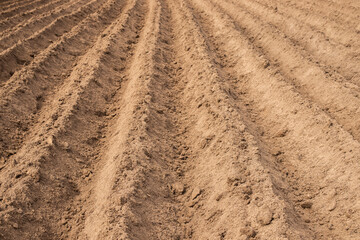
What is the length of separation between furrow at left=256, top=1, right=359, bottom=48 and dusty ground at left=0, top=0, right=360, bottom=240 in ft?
0.23

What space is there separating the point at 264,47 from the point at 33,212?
5.60m

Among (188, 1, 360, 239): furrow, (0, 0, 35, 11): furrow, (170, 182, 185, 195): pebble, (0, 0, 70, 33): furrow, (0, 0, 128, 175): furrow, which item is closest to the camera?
(188, 1, 360, 239): furrow

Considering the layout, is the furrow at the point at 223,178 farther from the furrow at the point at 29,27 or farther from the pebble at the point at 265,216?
the furrow at the point at 29,27

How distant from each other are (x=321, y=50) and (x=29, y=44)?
652 centimetres

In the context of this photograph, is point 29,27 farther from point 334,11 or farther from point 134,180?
point 334,11

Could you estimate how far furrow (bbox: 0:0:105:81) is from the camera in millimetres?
5234

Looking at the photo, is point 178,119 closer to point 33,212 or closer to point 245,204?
point 245,204

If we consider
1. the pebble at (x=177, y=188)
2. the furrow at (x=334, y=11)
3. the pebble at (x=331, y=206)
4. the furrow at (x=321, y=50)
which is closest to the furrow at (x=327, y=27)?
the furrow at (x=334, y=11)

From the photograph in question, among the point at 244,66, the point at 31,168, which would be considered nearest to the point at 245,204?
the point at 31,168

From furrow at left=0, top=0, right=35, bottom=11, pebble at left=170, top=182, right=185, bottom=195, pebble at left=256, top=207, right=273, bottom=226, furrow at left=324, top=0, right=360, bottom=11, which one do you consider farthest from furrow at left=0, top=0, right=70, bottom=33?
furrow at left=324, top=0, right=360, bottom=11

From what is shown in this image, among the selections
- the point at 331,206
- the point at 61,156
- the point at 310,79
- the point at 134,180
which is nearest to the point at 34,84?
the point at 61,156

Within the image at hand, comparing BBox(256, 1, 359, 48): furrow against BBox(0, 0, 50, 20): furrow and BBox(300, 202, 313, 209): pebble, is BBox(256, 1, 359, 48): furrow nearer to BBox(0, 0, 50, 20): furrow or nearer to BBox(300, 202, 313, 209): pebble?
BBox(300, 202, 313, 209): pebble

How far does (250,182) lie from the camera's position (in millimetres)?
2846

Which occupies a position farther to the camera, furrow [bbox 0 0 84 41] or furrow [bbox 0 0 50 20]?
furrow [bbox 0 0 50 20]
